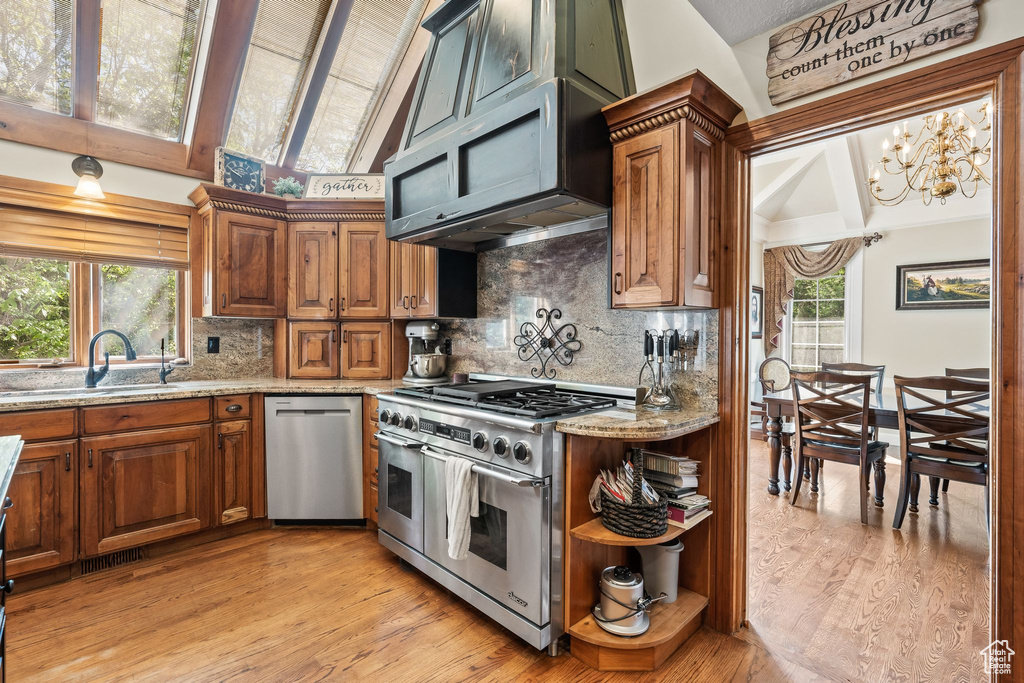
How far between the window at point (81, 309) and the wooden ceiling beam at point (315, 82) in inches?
50.5

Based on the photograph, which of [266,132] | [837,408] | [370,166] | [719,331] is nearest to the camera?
[719,331]

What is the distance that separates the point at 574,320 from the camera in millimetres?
2678

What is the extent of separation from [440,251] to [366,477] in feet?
5.12

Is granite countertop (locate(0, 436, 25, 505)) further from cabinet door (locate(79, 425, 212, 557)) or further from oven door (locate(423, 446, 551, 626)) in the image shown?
oven door (locate(423, 446, 551, 626))

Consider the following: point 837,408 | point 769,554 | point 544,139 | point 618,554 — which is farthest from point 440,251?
point 837,408

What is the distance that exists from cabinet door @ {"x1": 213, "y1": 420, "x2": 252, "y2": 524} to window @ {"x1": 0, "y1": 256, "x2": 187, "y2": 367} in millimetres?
909

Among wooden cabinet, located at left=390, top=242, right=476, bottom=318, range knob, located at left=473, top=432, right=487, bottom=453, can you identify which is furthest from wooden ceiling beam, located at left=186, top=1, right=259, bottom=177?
range knob, located at left=473, top=432, right=487, bottom=453

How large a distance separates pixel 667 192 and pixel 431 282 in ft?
5.75

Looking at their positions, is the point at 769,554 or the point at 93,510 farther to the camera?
the point at 769,554

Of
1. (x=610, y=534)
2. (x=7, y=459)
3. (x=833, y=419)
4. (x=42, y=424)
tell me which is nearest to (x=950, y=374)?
(x=833, y=419)

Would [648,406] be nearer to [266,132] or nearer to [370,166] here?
[370,166]

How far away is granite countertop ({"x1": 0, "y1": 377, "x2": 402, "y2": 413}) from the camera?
2445 mm

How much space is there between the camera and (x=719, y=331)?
2.10 m

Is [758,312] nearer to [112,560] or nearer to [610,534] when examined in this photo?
[610,534]
